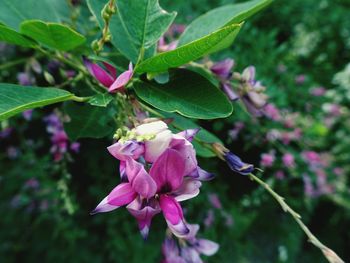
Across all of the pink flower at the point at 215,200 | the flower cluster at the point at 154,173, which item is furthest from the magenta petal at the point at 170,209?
the pink flower at the point at 215,200

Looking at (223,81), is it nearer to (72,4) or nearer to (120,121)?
(120,121)

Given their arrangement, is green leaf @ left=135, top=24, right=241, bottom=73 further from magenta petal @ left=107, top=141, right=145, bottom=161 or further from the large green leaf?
the large green leaf

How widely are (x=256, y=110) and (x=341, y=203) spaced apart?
139 inches

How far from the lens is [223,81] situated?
79 cm

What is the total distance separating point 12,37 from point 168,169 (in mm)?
318

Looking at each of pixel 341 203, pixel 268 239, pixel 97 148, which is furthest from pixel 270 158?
pixel 341 203

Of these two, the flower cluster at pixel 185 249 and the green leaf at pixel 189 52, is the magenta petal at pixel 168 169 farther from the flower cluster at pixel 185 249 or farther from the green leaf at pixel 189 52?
the flower cluster at pixel 185 249

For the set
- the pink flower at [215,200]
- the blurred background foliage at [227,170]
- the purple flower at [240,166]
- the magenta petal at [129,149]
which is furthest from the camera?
the pink flower at [215,200]

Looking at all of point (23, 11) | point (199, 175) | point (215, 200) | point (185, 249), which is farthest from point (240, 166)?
point (215, 200)

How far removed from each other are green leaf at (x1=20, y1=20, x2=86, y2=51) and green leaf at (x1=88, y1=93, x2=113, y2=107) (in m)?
0.10

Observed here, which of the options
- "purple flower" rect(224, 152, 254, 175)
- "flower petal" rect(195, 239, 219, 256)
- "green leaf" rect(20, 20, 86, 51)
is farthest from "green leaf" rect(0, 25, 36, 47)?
"flower petal" rect(195, 239, 219, 256)

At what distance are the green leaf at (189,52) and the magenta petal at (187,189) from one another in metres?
0.16

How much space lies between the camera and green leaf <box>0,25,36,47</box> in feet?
1.90

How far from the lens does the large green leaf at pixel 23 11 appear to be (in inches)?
26.1
